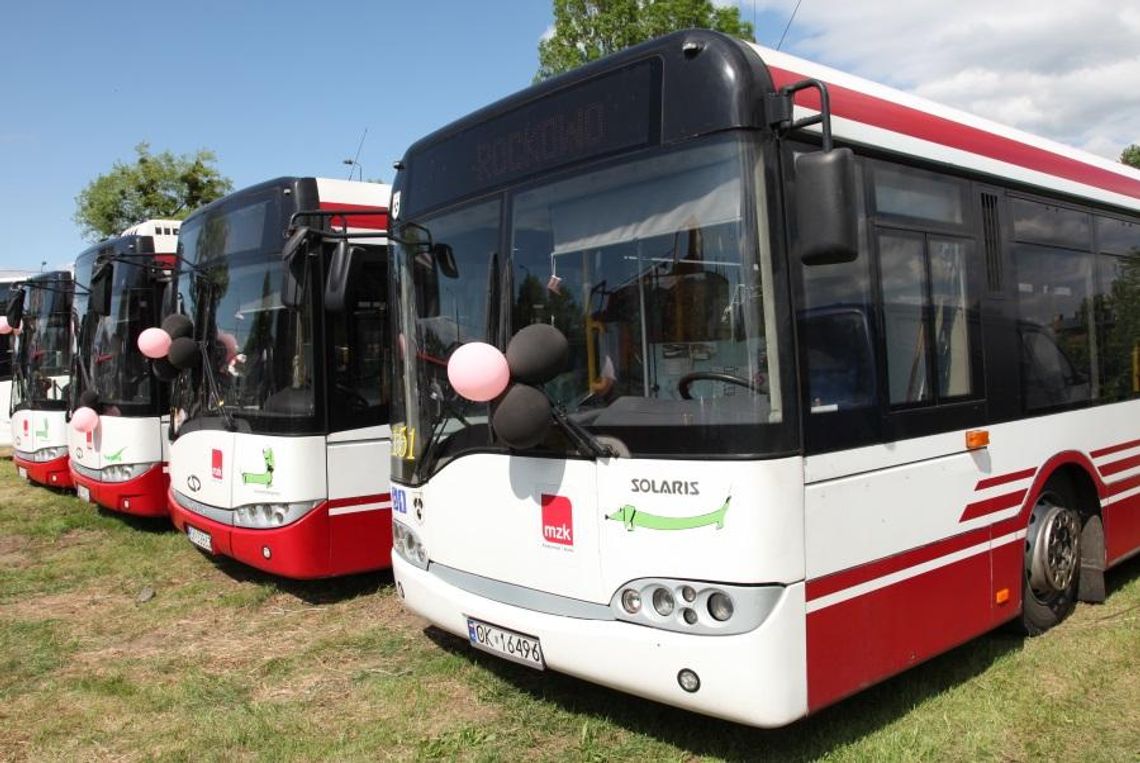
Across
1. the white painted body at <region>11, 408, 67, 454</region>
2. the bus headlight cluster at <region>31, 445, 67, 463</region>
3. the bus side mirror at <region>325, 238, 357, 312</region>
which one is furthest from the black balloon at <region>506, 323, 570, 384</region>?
the bus headlight cluster at <region>31, 445, 67, 463</region>

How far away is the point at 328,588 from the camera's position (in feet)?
23.9

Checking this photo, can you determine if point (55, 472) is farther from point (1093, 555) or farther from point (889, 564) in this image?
point (1093, 555)

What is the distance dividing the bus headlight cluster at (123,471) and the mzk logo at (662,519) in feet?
22.3

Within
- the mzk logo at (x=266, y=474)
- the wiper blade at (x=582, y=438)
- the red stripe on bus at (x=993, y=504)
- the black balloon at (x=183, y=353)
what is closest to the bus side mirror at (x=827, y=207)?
the wiper blade at (x=582, y=438)

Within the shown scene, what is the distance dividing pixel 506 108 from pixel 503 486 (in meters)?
1.79

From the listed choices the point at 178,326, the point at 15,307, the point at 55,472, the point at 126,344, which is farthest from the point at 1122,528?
the point at 15,307

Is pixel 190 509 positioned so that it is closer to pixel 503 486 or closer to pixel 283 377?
pixel 283 377

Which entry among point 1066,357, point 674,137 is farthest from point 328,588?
point 1066,357

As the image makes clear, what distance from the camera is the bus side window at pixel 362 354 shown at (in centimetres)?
659

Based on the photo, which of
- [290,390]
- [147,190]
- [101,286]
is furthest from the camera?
[147,190]

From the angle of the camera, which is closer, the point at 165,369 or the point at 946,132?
the point at 946,132

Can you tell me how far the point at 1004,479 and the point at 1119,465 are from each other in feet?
5.69

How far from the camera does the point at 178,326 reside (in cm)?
727

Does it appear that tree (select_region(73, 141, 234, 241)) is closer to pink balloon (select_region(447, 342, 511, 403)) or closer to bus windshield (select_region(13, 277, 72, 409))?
bus windshield (select_region(13, 277, 72, 409))
